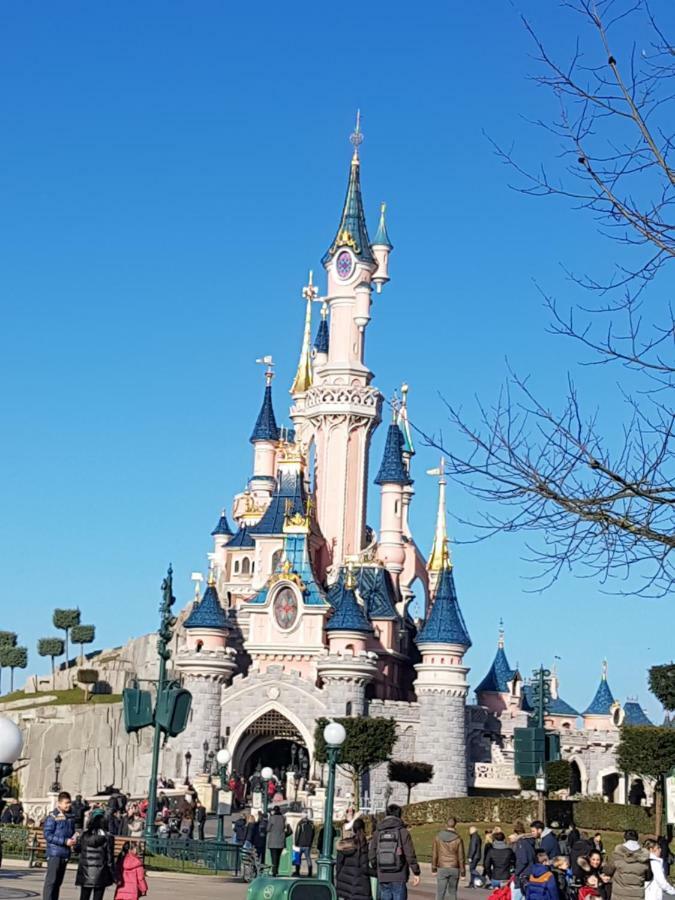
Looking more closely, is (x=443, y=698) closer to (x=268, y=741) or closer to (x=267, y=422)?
(x=268, y=741)

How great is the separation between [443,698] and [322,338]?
75.1 ft

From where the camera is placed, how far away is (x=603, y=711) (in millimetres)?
61562

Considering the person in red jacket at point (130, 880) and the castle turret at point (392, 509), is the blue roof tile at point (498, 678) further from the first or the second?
the person in red jacket at point (130, 880)

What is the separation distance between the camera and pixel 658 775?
42.4 metres

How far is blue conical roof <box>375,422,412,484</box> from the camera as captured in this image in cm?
5862

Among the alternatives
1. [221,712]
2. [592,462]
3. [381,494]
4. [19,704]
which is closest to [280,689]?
[221,712]

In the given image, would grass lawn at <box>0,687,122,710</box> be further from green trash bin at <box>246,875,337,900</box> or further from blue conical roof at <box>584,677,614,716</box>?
green trash bin at <box>246,875,337,900</box>

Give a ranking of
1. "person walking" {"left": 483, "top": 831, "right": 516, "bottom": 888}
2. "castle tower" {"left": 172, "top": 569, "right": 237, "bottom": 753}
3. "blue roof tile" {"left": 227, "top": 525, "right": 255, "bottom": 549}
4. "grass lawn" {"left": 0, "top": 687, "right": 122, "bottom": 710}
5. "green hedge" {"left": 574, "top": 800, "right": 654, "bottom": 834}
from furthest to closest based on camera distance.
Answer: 1. "grass lawn" {"left": 0, "top": 687, "right": 122, "bottom": 710}
2. "blue roof tile" {"left": 227, "top": 525, "right": 255, "bottom": 549}
3. "castle tower" {"left": 172, "top": 569, "right": 237, "bottom": 753}
4. "green hedge" {"left": 574, "top": 800, "right": 654, "bottom": 834}
5. "person walking" {"left": 483, "top": 831, "right": 516, "bottom": 888}

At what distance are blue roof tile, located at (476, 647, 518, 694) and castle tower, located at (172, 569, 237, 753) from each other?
36.7 feet

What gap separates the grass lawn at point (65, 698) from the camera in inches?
2692

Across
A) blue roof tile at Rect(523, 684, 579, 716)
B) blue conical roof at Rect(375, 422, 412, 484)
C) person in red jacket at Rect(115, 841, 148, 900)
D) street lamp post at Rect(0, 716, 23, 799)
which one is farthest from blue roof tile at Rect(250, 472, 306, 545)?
street lamp post at Rect(0, 716, 23, 799)

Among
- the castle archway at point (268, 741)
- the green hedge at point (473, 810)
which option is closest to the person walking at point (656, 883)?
the green hedge at point (473, 810)

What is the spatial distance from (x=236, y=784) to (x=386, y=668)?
10.6 metres

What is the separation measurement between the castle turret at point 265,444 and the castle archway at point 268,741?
14.4 m
